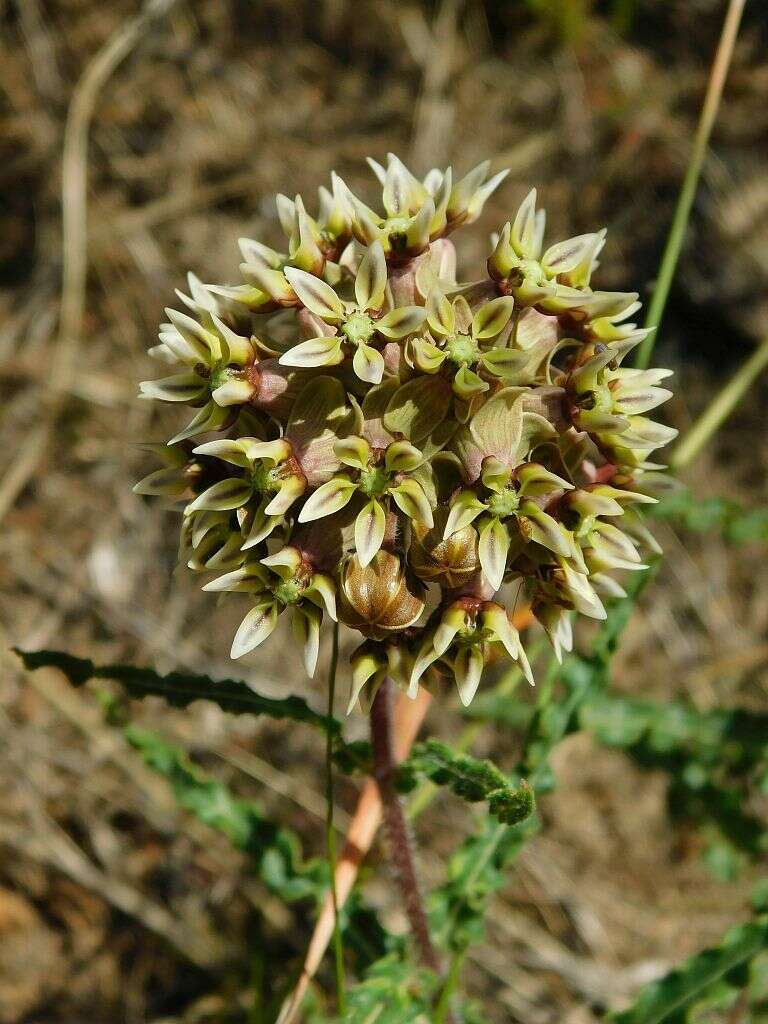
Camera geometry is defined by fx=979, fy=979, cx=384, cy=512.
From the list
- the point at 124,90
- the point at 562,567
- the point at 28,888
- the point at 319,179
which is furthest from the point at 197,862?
the point at 124,90

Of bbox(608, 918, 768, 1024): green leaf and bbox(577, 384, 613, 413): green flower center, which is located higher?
bbox(577, 384, 613, 413): green flower center

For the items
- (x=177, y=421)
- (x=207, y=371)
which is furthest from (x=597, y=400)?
(x=177, y=421)

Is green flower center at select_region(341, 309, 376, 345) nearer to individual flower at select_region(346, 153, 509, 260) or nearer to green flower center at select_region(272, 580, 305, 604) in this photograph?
individual flower at select_region(346, 153, 509, 260)

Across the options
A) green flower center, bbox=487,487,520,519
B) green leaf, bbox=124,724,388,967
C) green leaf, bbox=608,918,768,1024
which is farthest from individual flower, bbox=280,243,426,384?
green leaf, bbox=608,918,768,1024

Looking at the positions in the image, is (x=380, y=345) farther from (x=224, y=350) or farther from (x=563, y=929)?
(x=563, y=929)

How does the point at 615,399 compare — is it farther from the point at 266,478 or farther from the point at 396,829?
the point at 396,829

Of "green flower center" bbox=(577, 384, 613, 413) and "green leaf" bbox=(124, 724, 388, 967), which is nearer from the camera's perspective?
"green flower center" bbox=(577, 384, 613, 413)
